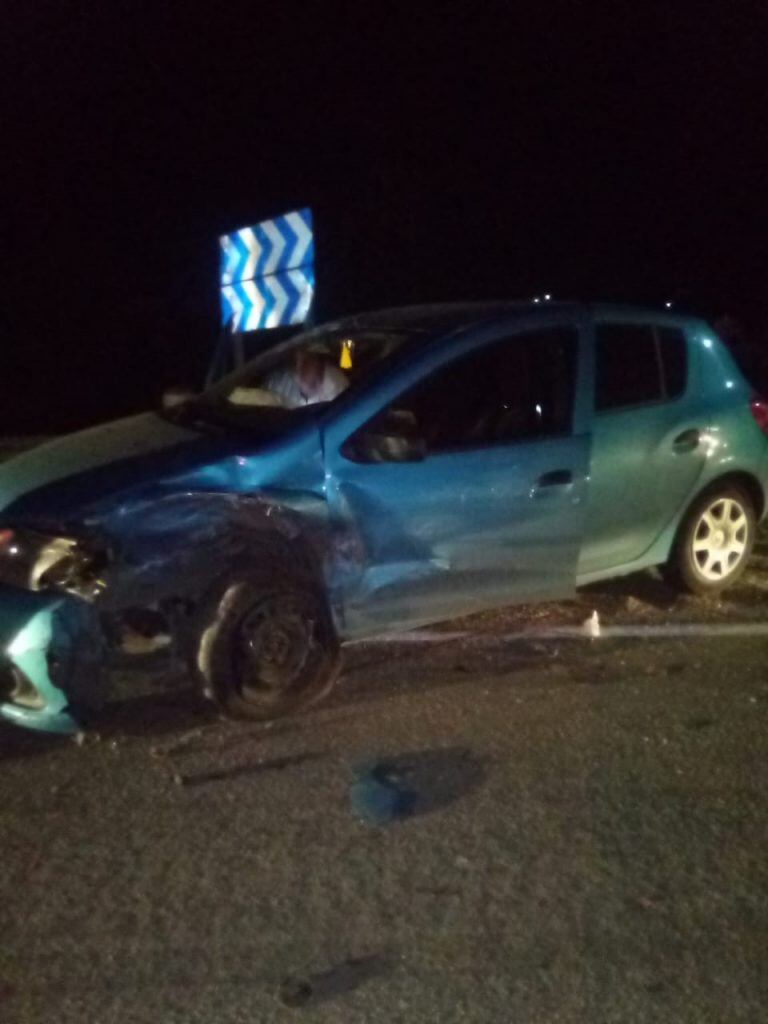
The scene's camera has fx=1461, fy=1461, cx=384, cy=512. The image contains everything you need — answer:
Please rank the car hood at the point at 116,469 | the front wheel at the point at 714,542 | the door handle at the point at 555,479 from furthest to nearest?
the front wheel at the point at 714,542
the door handle at the point at 555,479
the car hood at the point at 116,469

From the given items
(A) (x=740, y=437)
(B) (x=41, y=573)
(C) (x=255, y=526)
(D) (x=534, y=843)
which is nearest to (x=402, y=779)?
(D) (x=534, y=843)

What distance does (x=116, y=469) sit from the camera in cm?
585

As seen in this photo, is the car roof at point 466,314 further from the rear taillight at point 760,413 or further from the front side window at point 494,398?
the rear taillight at point 760,413

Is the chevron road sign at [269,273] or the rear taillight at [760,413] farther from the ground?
the chevron road sign at [269,273]

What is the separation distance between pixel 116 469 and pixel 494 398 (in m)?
1.72

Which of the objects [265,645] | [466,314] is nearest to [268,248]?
[466,314]

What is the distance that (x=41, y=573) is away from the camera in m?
5.50

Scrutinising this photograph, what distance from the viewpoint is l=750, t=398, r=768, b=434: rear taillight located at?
7531mm

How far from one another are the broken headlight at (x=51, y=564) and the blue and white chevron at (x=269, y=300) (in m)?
4.61

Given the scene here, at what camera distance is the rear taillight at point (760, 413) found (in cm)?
753

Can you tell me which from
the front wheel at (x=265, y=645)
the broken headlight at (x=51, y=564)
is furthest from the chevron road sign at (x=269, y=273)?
the broken headlight at (x=51, y=564)

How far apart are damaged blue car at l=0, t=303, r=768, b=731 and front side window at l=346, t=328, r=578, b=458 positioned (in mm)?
10

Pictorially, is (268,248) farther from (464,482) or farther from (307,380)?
(464,482)

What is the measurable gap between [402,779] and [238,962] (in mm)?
1380
